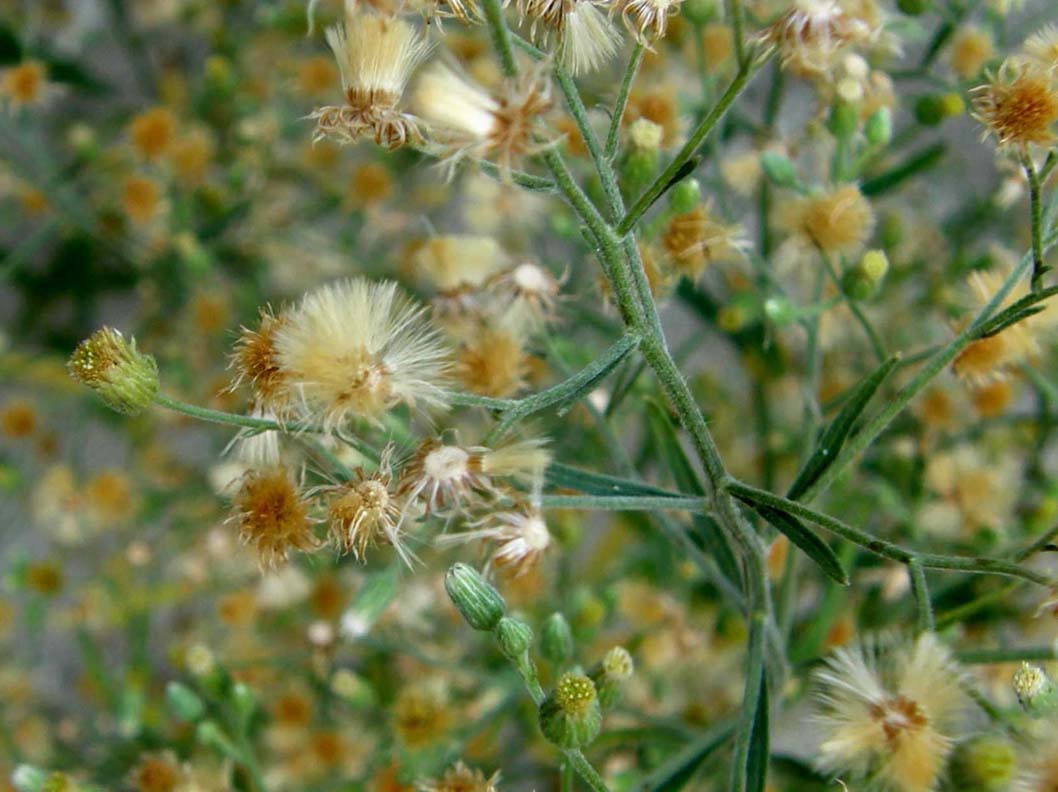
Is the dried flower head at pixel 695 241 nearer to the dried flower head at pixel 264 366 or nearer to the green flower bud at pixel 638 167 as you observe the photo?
the green flower bud at pixel 638 167

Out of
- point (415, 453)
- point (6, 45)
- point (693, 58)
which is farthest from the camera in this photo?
point (6, 45)

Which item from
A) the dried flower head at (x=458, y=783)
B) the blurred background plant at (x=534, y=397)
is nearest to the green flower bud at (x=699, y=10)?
the blurred background plant at (x=534, y=397)

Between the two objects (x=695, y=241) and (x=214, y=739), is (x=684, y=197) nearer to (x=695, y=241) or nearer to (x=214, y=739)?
(x=695, y=241)

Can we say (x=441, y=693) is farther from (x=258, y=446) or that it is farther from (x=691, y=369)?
(x=691, y=369)

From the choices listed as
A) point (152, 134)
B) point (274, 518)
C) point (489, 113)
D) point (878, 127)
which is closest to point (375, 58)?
point (489, 113)

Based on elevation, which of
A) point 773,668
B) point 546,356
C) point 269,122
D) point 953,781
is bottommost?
point 953,781

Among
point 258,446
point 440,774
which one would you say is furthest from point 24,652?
point 258,446
